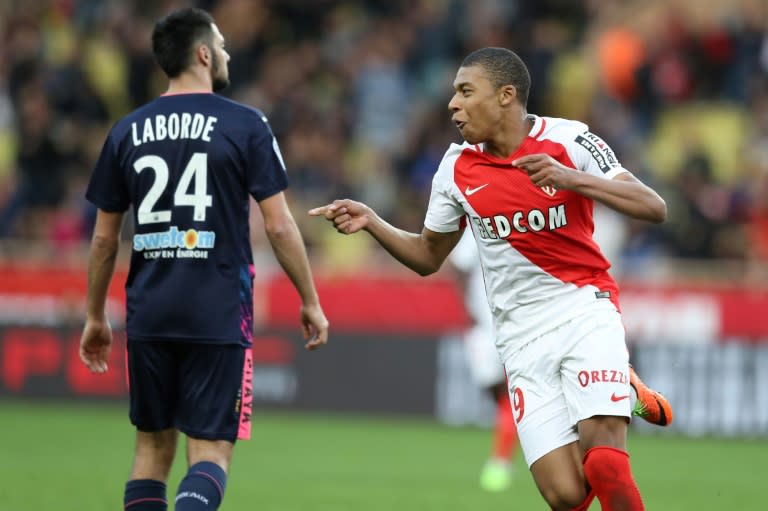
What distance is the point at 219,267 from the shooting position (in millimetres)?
6430

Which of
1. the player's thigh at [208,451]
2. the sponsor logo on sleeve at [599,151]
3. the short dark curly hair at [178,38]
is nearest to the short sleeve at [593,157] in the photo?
the sponsor logo on sleeve at [599,151]

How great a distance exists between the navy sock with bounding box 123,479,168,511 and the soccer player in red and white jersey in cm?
149

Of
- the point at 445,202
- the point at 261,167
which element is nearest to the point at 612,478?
the point at 445,202

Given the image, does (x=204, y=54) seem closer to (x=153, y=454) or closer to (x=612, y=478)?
(x=153, y=454)

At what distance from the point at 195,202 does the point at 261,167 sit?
13.4 inches

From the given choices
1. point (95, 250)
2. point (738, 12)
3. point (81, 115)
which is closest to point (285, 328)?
point (81, 115)

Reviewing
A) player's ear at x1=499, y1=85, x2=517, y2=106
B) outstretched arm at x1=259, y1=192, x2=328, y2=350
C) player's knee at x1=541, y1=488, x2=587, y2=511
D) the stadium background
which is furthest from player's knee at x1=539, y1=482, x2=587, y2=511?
the stadium background

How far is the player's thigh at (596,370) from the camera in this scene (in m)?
6.27

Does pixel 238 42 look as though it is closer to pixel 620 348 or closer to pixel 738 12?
pixel 738 12

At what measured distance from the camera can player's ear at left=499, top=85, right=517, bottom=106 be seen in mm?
6516

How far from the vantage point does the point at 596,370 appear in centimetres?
631

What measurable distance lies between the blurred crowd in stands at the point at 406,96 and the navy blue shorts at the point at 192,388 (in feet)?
31.9

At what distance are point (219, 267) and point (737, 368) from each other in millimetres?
9772

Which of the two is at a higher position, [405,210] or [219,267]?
[405,210]
